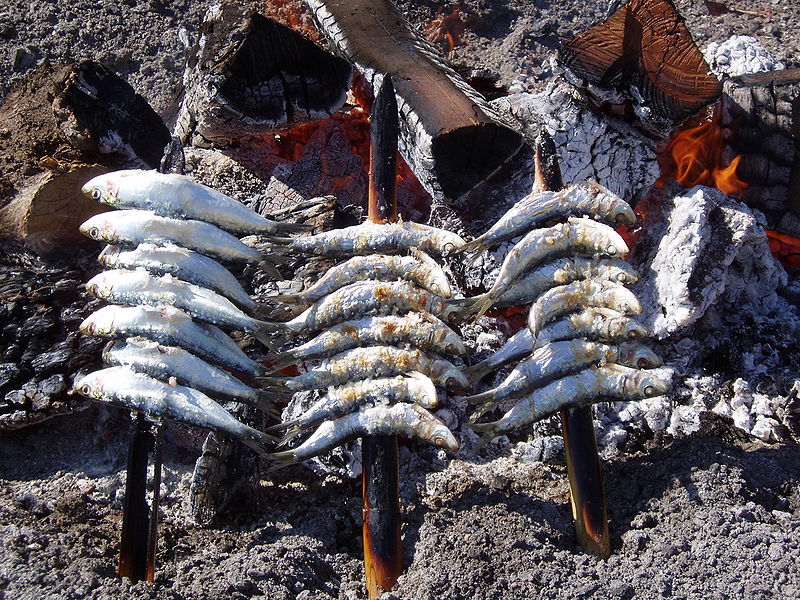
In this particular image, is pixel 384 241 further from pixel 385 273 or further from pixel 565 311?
pixel 565 311

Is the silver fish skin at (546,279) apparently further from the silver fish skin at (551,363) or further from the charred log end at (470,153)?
the charred log end at (470,153)

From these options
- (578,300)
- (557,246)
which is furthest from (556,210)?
(578,300)

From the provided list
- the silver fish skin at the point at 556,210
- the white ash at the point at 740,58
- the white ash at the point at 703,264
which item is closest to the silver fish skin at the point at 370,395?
the silver fish skin at the point at 556,210

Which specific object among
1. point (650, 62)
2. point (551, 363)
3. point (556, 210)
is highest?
point (650, 62)

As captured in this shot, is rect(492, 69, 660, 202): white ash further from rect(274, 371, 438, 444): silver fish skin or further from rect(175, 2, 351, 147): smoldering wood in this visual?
rect(274, 371, 438, 444): silver fish skin

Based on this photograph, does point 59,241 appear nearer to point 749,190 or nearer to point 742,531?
point 742,531

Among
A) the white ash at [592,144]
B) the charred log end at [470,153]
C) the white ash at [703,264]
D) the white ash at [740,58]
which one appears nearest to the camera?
the charred log end at [470,153]

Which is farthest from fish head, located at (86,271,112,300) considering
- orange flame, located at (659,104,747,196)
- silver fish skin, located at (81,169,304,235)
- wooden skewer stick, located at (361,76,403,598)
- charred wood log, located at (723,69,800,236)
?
charred wood log, located at (723,69,800,236)
